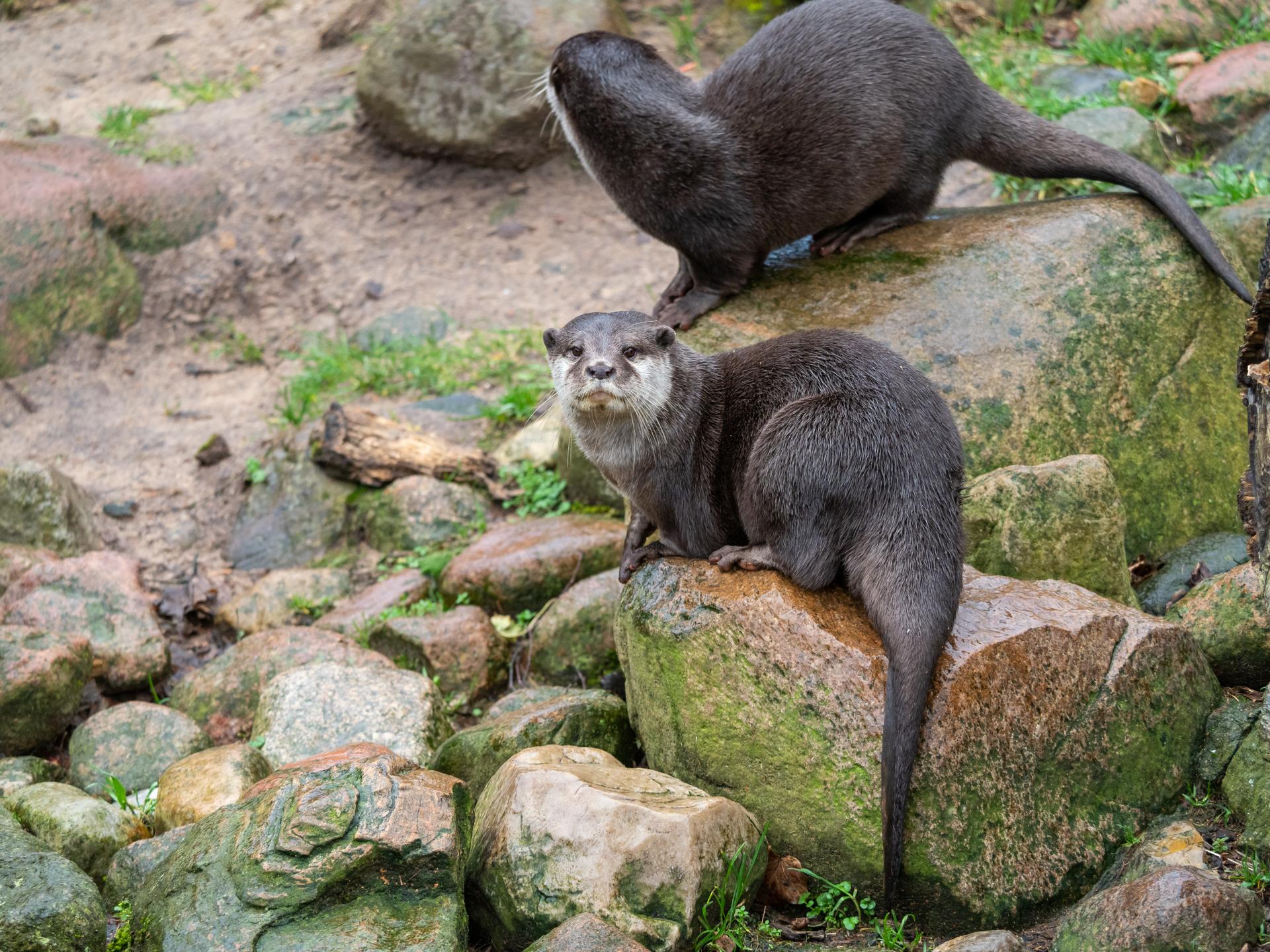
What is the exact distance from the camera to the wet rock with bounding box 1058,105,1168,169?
564 cm

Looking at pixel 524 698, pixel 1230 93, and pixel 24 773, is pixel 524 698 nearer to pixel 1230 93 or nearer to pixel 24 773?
pixel 24 773

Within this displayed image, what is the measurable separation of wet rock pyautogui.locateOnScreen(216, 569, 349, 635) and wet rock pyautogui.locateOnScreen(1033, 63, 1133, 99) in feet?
14.1

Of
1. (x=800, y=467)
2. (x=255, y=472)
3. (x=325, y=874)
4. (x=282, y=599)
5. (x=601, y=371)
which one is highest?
(x=601, y=371)

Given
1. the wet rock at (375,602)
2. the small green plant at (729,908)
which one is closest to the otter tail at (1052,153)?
the wet rock at (375,602)

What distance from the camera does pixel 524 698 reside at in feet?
12.3

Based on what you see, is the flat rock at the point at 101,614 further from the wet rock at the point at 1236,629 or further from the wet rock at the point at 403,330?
the wet rock at the point at 1236,629

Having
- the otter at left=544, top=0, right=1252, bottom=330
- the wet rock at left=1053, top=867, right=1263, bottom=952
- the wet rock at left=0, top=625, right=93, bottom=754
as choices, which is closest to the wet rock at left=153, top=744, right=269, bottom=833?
the wet rock at left=0, top=625, right=93, bottom=754

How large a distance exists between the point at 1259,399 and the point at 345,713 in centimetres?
254

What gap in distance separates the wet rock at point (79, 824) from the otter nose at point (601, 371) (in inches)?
69.5

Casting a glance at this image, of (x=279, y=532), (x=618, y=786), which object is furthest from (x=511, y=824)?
(x=279, y=532)

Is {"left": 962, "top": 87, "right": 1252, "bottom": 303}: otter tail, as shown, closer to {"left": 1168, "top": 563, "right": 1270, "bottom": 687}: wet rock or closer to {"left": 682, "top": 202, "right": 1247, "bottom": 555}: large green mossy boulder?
{"left": 682, "top": 202, "right": 1247, "bottom": 555}: large green mossy boulder

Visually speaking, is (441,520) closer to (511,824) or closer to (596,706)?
(596,706)

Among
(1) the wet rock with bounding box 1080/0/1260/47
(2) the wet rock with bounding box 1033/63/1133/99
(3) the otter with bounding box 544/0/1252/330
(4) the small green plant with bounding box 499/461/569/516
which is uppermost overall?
(3) the otter with bounding box 544/0/1252/330

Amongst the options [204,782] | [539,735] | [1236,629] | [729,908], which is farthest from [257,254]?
[1236,629]
